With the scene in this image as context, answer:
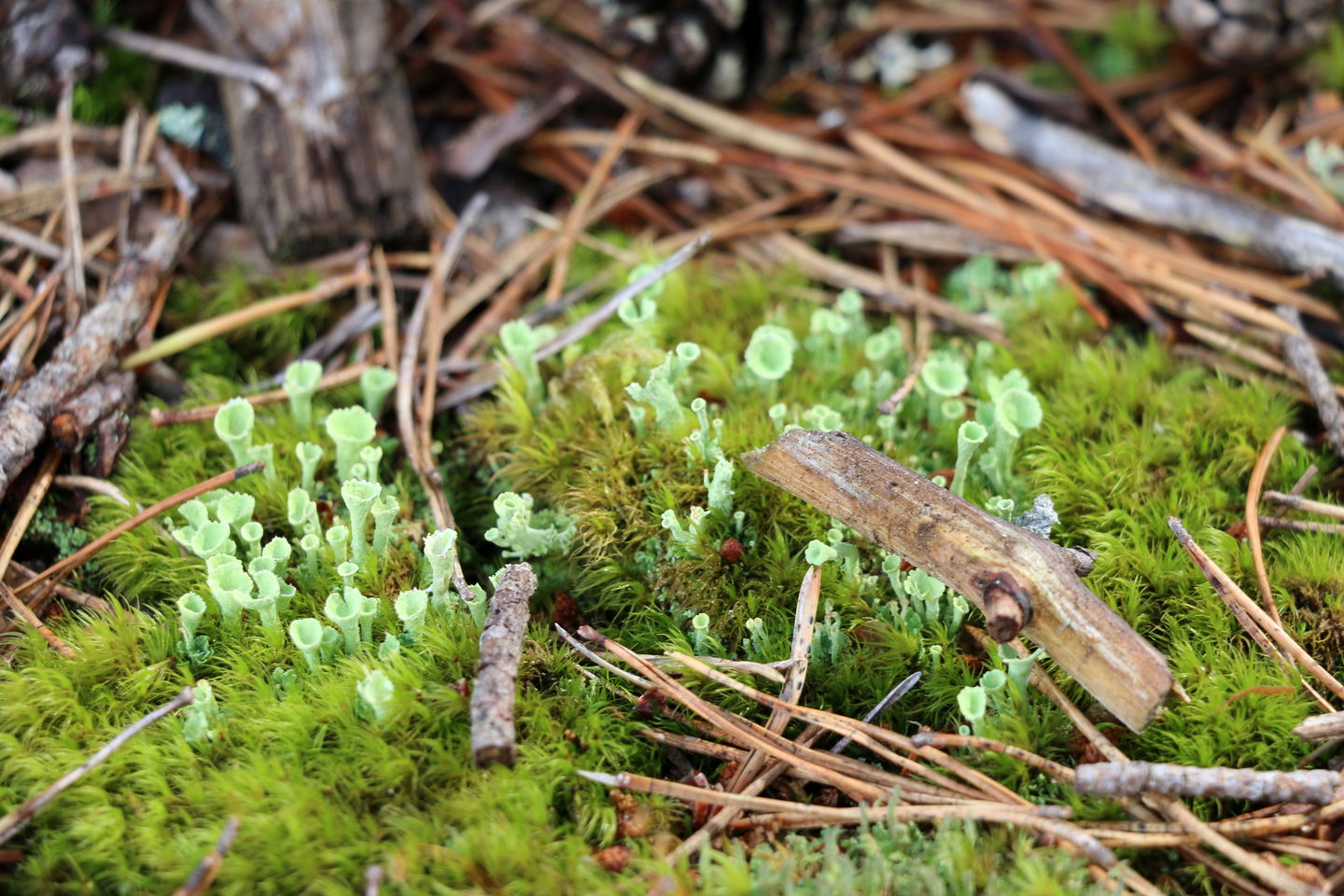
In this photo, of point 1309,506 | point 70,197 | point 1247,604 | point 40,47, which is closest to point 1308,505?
point 1309,506

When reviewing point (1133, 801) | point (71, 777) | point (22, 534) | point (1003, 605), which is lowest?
point (1133, 801)

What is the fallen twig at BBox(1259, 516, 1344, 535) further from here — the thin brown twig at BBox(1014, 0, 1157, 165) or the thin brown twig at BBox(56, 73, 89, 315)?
the thin brown twig at BBox(56, 73, 89, 315)

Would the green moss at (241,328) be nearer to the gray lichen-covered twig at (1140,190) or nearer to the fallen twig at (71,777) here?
the fallen twig at (71,777)

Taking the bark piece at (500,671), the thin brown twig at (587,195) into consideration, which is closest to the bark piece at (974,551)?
the bark piece at (500,671)

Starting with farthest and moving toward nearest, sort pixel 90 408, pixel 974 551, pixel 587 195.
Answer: pixel 587 195 → pixel 90 408 → pixel 974 551

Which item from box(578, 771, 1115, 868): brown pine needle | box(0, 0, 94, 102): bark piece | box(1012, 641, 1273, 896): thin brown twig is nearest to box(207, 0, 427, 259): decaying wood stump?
box(0, 0, 94, 102): bark piece

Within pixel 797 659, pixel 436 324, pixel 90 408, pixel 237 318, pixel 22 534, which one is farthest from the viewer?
pixel 436 324

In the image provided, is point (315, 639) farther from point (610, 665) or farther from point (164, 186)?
point (164, 186)

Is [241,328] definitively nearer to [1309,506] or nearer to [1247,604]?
[1247,604]
